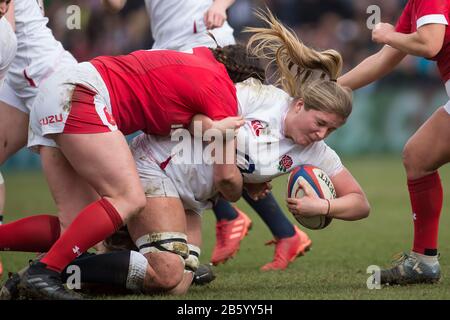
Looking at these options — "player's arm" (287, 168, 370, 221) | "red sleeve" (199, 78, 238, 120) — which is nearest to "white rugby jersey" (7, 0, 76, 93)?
"red sleeve" (199, 78, 238, 120)

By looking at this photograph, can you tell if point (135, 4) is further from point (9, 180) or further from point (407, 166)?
point (407, 166)

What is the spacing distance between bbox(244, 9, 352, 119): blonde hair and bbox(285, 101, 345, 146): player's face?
64 mm

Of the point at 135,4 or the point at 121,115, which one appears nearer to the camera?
the point at 121,115

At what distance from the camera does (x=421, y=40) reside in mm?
5258

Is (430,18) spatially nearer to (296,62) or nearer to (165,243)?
(296,62)

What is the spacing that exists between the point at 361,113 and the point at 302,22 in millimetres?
2248

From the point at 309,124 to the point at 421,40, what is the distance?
2.61 feet

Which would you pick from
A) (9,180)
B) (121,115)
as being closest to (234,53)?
(121,115)

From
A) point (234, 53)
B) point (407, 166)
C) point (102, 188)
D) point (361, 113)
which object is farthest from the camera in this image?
point (361, 113)

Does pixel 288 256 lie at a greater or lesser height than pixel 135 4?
lesser

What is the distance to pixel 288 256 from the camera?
6.78m

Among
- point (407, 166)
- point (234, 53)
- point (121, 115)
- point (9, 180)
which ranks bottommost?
point (9, 180)

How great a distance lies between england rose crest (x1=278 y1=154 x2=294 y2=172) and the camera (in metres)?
5.35

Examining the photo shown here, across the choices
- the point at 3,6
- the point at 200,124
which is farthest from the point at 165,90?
the point at 3,6
